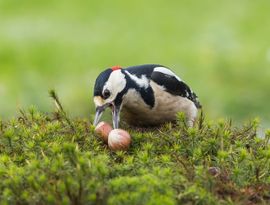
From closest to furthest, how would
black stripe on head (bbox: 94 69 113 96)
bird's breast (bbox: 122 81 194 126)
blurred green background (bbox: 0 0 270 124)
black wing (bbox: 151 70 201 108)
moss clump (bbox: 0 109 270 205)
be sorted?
moss clump (bbox: 0 109 270 205), black stripe on head (bbox: 94 69 113 96), bird's breast (bbox: 122 81 194 126), black wing (bbox: 151 70 201 108), blurred green background (bbox: 0 0 270 124)

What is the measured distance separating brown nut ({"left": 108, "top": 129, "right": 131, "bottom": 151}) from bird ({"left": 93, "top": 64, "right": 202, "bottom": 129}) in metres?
0.68

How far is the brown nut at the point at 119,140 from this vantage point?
457cm

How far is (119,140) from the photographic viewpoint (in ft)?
15.0

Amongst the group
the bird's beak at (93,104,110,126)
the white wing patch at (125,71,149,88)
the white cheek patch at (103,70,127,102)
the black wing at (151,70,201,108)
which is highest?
the black wing at (151,70,201,108)

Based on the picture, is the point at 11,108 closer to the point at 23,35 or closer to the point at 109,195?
the point at 23,35

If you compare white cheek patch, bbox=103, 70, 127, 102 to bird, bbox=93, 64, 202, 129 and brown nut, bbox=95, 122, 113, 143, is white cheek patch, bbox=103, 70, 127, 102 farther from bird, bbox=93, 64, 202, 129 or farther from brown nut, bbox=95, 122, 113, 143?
brown nut, bbox=95, 122, 113, 143

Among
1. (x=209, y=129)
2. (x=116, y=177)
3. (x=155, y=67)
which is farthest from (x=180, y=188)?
(x=155, y=67)

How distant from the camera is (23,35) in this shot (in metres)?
10.9

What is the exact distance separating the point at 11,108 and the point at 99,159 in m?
4.52

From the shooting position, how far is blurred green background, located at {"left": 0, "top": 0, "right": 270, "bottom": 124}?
29.1 feet

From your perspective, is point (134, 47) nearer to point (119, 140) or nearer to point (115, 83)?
point (115, 83)

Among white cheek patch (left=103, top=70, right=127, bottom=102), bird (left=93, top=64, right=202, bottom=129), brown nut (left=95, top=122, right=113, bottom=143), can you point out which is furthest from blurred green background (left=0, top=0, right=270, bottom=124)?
brown nut (left=95, top=122, right=113, bottom=143)

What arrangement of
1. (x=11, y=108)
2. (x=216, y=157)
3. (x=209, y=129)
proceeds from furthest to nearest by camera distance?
(x=11, y=108) → (x=209, y=129) → (x=216, y=157)

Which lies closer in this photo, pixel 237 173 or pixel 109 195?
pixel 109 195
